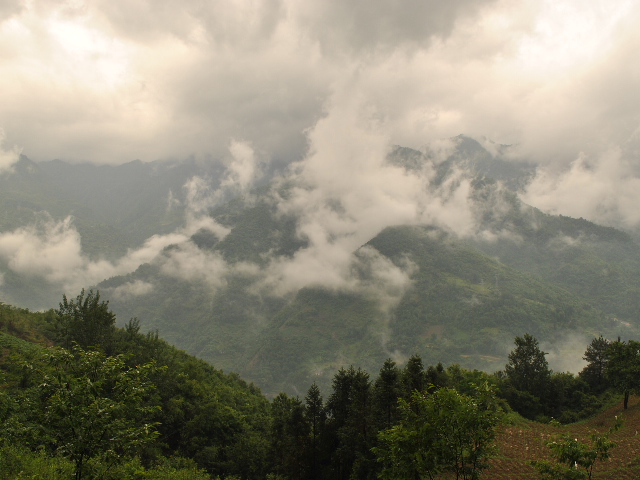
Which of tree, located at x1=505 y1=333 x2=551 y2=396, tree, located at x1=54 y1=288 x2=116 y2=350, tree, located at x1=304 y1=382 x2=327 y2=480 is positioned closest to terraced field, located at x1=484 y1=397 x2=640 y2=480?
tree, located at x1=304 y1=382 x2=327 y2=480

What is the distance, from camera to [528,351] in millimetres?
83562

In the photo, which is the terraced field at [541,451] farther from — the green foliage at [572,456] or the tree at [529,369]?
the tree at [529,369]

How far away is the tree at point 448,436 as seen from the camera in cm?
1783

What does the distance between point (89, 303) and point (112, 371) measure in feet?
171

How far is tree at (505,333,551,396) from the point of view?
78625 mm

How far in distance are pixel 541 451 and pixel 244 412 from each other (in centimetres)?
6065

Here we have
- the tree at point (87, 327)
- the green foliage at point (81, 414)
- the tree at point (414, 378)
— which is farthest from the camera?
the tree at point (87, 327)

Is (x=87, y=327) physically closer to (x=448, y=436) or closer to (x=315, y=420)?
(x=315, y=420)

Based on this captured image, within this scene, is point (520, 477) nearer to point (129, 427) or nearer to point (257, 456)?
point (129, 427)

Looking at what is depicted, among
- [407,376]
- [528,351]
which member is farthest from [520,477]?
[528,351]

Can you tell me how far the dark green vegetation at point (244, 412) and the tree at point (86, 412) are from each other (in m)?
0.06

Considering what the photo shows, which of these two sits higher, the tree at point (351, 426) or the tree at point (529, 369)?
the tree at point (529, 369)

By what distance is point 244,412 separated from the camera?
80.2 metres


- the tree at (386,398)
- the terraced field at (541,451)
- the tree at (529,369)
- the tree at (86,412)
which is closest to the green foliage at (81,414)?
the tree at (86,412)
